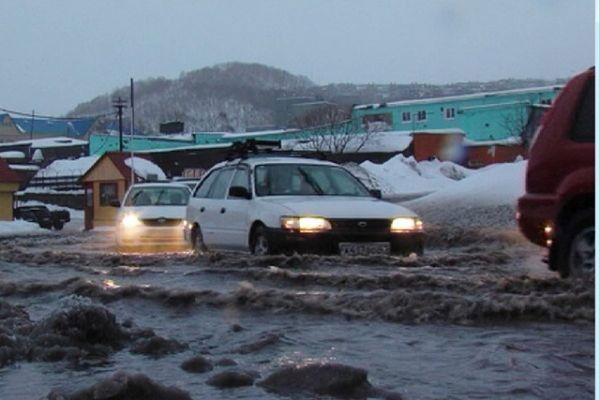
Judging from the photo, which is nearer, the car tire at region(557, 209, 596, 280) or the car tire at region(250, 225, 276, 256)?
the car tire at region(557, 209, 596, 280)

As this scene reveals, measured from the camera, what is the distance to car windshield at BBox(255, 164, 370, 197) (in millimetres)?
9062

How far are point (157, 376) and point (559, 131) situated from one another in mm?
3381

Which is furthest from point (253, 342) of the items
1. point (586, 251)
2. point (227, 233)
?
point (227, 233)

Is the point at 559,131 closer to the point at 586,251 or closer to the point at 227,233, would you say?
the point at 586,251

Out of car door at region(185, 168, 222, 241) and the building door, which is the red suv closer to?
car door at region(185, 168, 222, 241)

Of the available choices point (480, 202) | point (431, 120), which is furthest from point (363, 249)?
point (431, 120)

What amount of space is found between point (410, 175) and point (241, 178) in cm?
2208

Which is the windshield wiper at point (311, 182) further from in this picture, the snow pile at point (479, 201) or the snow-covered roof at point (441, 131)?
the snow-covered roof at point (441, 131)

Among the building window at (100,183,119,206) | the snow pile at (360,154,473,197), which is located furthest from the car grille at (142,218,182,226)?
the snow pile at (360,154,473,197)

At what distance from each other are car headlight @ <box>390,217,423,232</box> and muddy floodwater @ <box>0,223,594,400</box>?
22.1 inches

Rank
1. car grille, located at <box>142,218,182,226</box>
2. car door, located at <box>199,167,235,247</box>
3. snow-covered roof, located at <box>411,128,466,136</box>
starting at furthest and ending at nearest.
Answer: snow-covered roof, located at <box>411,128,466,136</box>, car grille, located at <box>142,218,182,226</box>, car door, located at <box>199,167,235,247</box>

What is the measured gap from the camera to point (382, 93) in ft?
17.8

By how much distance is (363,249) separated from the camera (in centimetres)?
822

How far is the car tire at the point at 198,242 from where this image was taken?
9961mm
